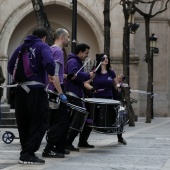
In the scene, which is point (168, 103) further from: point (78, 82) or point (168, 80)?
point (78, 82)

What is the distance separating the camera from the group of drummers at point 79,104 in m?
10.9

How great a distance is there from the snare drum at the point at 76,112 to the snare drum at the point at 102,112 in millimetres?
748

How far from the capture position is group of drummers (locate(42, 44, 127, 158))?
10875 millimetres

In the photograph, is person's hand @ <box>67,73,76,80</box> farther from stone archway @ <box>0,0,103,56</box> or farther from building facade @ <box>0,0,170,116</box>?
stone archway @ <box>0,0,103,56</box>

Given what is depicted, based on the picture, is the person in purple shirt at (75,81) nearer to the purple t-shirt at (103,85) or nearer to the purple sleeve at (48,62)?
the purple t-shirt at (103,85)

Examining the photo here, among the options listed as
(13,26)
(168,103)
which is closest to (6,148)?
(13,26)

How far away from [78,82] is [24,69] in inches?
87.2

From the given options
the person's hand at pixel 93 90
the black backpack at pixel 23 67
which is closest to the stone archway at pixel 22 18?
the person's hand at pixel 93 90

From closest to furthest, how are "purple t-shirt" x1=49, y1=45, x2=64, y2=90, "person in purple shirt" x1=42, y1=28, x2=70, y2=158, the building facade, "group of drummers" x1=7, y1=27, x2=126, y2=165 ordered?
"group of drummers" x1=7, y1=27, x2=126, y2=165 < "person in purple shirt" x1=42, y1=28, x2=70, y2=158 < "purple t-shirt" x1=49, y1=45, x2=64, y2=90 < the building facade

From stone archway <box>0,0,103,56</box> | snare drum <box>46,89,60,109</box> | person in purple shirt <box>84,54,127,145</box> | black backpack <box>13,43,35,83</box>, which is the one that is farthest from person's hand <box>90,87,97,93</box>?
stone archway <box>0,0,103,56</box>

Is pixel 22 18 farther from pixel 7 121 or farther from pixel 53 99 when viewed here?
pixel 53 99

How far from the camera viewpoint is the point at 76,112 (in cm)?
1156

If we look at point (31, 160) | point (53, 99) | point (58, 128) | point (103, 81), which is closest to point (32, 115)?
point (31, 160)

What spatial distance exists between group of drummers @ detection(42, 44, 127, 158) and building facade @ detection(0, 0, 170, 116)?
58.0 feet
